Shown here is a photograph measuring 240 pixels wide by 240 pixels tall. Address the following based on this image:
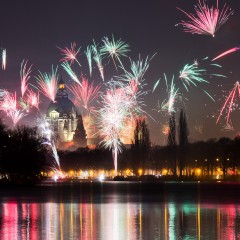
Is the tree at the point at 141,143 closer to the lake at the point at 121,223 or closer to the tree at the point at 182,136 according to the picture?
the tree at the point at 182,136

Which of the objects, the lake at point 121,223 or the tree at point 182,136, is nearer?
the lake at point 121,223

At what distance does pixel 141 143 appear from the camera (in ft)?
443

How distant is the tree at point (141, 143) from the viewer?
135 m

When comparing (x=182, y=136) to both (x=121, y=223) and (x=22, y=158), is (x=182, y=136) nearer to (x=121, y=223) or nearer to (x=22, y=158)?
(x=22, y=158)

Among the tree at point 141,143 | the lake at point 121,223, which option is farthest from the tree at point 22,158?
the lake at point 121,223

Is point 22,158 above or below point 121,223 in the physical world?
above

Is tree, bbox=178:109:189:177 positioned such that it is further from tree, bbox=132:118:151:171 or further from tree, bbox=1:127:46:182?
tree, bbox=1:127:46:182

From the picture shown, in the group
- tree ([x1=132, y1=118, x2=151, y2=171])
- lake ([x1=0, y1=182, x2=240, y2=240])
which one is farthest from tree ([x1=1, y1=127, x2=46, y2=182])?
lake ([x1=0, y1=182, x2=240, y2=240])

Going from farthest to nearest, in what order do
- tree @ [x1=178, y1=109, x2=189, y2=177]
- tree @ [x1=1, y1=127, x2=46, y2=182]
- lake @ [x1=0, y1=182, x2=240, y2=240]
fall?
tree @ [x1=178, y1=109, x2=189, y2=177] → tree @ [x1=1, y1=127, x2=46, y2=182] → lake @ [x1=0, y1=182, x2=240, y2=240]

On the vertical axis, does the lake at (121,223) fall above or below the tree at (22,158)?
below

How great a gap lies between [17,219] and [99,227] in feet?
19.5

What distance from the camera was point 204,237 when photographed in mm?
25766

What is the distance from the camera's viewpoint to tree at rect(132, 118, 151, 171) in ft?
443

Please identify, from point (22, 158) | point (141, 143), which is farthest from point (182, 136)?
point (22, 158)
